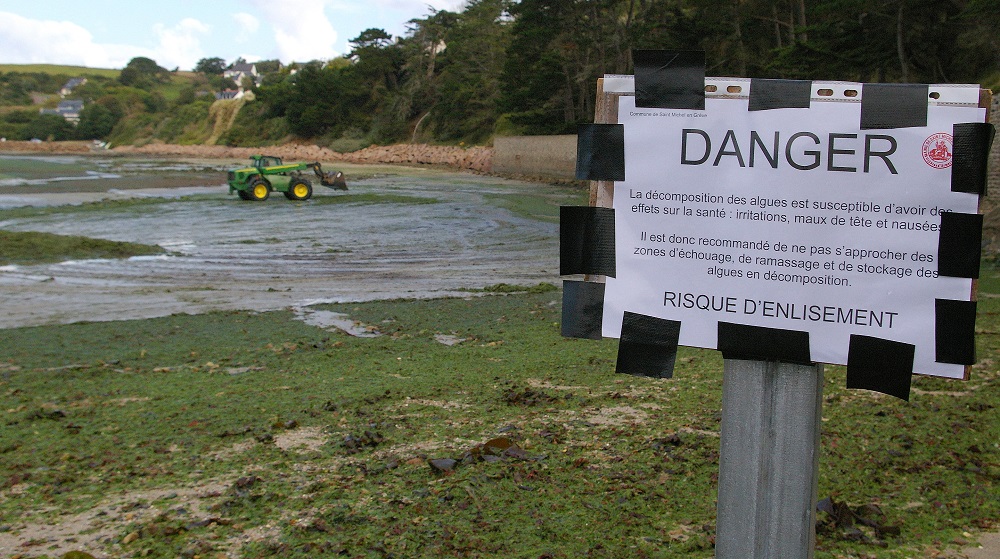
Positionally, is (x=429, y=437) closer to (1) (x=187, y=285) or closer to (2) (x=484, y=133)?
(1) (x=187, y=285)

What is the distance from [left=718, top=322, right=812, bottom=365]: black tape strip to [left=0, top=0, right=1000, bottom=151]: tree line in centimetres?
589

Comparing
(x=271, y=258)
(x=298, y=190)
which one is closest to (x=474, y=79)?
(x=298, y=190)

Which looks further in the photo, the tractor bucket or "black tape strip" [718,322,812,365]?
the tractor bucket

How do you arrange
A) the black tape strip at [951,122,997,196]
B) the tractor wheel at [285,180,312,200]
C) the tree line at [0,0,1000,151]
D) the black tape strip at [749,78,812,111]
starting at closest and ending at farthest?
the black tape strip at [951,122,997,196]
the black tape strip at [749,78,812,111]
the tree line at [0,0,1000,151]
the tractor wheel at [285,180,312,200]

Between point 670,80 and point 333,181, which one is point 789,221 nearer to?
point 670,80

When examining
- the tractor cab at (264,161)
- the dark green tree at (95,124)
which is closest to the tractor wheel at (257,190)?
the tractor cab at (264,161)

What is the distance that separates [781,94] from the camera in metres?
2.75

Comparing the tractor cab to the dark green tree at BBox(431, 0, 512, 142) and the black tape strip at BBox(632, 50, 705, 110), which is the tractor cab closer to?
the black tape strip at BBox(632, 50, 705, 110)

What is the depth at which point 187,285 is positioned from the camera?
15.3m

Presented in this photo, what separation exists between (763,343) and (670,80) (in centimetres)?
89

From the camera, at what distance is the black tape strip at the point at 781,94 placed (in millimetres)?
2742

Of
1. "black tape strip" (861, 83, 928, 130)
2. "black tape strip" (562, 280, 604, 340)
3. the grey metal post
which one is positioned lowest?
the grey metal post

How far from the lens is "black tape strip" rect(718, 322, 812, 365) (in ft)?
9.26

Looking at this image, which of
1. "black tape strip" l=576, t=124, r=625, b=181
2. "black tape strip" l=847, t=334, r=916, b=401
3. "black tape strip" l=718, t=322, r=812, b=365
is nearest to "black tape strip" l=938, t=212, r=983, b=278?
"black tape strip" l=847, t=334, r=916, b=401
